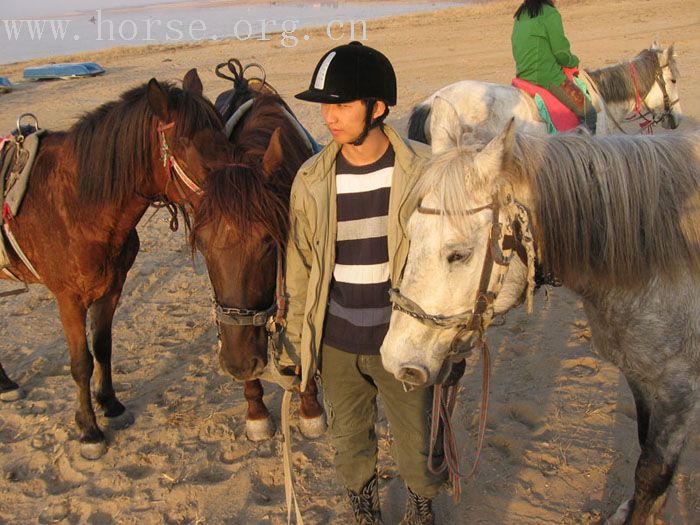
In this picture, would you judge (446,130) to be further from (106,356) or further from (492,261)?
(106,356)

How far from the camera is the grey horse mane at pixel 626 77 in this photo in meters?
6.48

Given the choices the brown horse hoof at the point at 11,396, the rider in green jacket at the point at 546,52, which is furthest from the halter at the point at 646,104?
the brown horse hoof at the point at 11,396

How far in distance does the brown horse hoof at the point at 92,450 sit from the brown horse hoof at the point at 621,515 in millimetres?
2969

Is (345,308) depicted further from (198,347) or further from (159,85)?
(198,347)

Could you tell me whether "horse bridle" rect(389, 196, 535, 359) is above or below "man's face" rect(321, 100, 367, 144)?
below

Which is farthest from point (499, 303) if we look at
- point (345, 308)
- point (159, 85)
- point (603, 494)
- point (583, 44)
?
point (583, 44)

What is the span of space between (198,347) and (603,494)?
3222 mm

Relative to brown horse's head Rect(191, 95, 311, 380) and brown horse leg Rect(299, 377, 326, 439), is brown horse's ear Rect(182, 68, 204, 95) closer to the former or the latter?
brown horse's head Rect(191, 95, 311, 380)

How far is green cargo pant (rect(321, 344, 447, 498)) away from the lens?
2.47 metres

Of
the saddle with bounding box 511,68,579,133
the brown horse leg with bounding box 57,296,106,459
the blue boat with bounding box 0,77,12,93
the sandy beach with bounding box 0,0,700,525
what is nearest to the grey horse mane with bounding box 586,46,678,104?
the saddle with bounding box 511,68,579,133

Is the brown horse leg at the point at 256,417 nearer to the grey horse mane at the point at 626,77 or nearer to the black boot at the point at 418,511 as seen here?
the black boot at the point at 418,511

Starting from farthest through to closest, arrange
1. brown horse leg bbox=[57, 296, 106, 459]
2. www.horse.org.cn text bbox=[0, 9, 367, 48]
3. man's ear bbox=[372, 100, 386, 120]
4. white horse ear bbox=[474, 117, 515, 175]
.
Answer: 1. www.horse.org.cn text bbox=[0, 9, 367, 48]
2. brown horse leg bbox=[57, 296, 106, 459]
3. man's ear bbox=[372, 100, 386, 120]
4. white horse ear bbox=[474, 117, 515, 175]

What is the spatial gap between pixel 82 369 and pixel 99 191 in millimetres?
1174

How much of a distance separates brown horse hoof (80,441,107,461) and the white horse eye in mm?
2780
